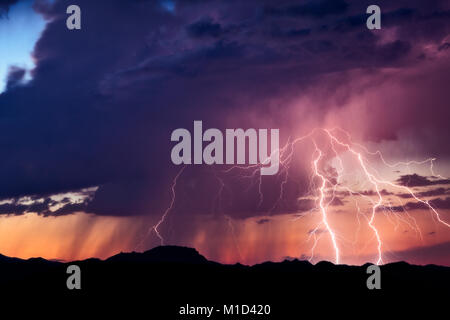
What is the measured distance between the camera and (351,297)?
42719 mm

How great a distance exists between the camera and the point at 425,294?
49.8m

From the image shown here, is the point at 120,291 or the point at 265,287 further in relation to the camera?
the point at 265,287

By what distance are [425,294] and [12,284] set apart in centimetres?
3482

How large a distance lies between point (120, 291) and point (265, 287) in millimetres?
10840

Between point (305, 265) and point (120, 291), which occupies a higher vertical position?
point (120, 291)

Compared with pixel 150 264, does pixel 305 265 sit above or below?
below
